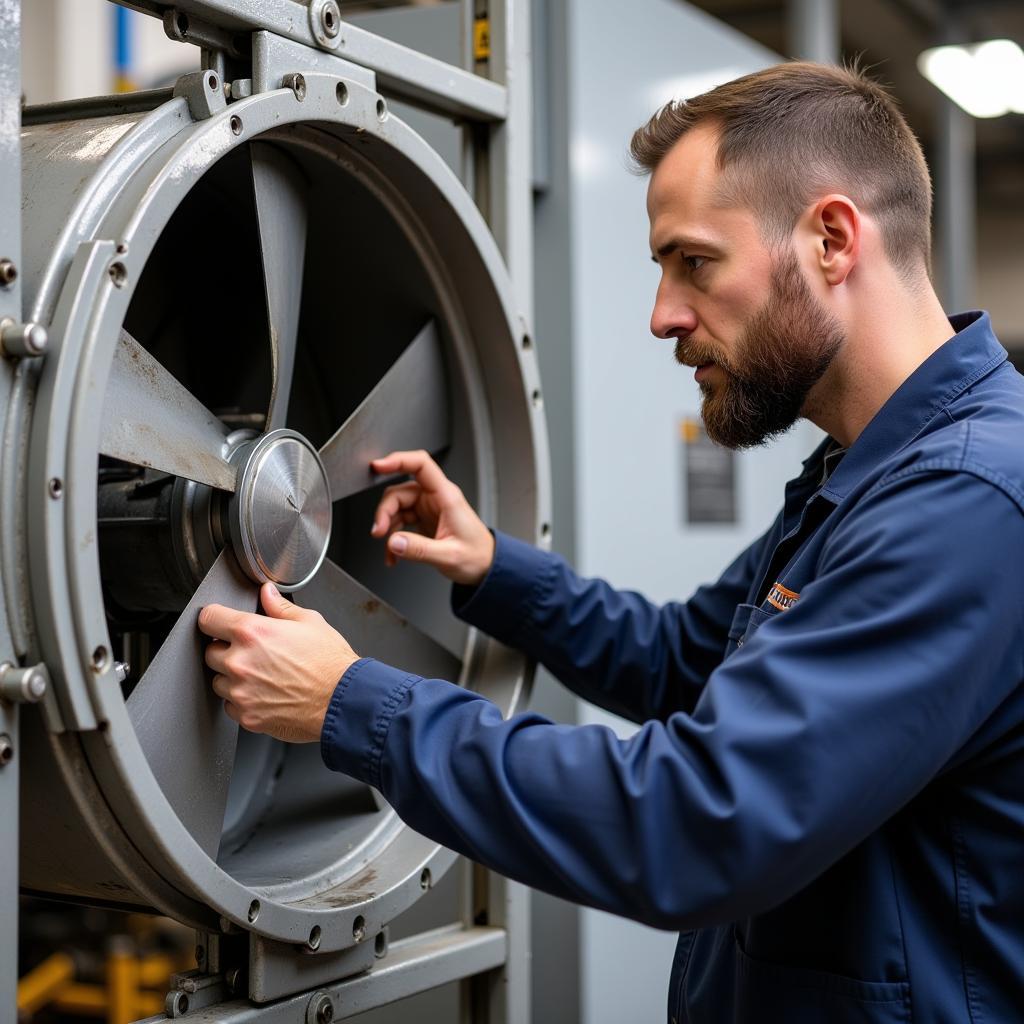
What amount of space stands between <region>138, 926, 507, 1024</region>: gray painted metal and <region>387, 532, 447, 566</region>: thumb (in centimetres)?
51

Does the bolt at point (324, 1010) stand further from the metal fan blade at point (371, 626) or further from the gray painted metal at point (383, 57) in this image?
the gray painted metal at point (383, 57)

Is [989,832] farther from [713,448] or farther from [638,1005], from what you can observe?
[713,448]

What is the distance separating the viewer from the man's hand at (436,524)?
182 cm

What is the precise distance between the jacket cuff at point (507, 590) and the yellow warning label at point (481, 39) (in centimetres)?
70

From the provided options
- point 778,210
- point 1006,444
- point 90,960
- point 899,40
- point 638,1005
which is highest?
point 899,40

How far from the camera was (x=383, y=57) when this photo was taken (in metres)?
1.62

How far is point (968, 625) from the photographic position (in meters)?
1.21

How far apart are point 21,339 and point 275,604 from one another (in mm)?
457

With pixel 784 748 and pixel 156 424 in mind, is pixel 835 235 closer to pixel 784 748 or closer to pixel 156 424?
pixel 784 748

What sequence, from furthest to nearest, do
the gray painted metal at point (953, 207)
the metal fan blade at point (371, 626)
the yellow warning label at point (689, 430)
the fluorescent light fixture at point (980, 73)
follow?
the gray painted metal at point (953, 207) < the fluorescent light fixture at point (980, 73) < the yellow warning label at point (689, 430) < the metal fan blade at point (371, 626)

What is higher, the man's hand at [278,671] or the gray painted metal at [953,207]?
the gray painted metal at [953,207]

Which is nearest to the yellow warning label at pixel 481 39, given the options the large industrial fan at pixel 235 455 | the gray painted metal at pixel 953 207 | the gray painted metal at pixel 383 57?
the gray painted metal at pixel 383 57

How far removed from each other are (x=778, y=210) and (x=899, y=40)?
525 centimetres

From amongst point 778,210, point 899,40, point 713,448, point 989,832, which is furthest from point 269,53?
point 899,40
